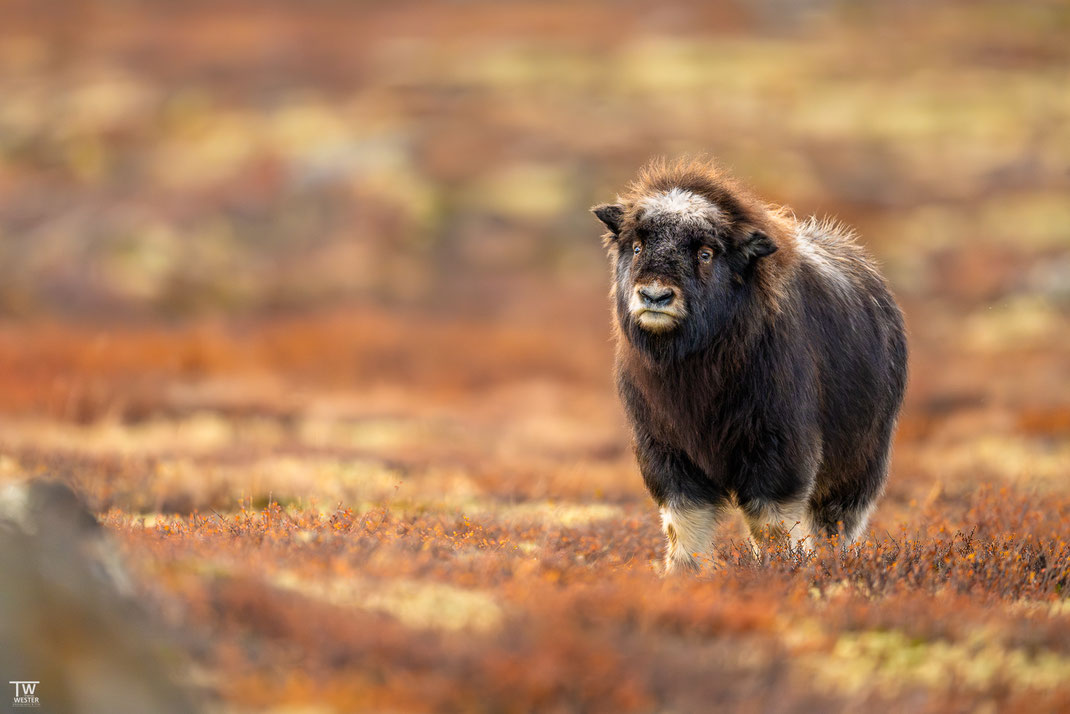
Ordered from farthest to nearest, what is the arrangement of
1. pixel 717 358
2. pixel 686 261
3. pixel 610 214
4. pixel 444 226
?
pixel 444 226
pixel 610 214
pixel 717 358
pixel 686 261

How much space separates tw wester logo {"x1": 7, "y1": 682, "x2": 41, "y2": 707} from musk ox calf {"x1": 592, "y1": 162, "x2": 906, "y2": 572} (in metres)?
4.08

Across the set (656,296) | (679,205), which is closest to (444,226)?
(679,205)

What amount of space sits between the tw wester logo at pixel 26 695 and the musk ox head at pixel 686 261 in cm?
408

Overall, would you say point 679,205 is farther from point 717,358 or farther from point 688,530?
point 688,530

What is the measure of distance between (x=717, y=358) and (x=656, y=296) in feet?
2.31

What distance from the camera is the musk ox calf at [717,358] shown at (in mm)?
7020

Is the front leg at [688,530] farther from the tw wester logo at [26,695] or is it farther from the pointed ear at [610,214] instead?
the tw wester logo at [26,695]

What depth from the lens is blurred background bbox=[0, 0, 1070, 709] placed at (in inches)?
527

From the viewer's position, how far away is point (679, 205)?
7.24 metres

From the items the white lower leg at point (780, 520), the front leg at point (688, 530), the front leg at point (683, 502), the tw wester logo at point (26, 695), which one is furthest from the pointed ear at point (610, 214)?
the tw wester logo at point (26, 695)

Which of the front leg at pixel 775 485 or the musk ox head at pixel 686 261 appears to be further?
the front leg at pixel 775 485

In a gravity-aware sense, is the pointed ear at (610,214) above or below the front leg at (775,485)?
above

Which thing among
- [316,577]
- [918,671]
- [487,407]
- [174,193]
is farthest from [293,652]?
[174,193]

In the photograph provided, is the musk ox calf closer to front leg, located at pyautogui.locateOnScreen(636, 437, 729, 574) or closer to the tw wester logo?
front leg, located at pyautogui.locateOnScreen(636, 437, 729, 574)
